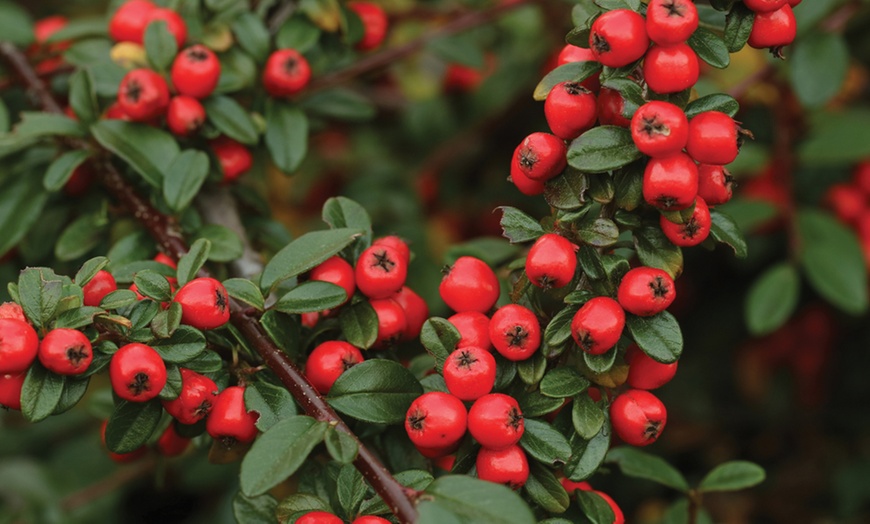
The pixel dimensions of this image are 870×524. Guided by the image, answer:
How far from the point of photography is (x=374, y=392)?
1419 mm

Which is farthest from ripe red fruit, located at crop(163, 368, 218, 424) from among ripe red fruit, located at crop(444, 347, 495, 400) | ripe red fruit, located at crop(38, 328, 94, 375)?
ripe red fruit, located at crop(444, 347, 495, 400)

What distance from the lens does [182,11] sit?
82.3 inches

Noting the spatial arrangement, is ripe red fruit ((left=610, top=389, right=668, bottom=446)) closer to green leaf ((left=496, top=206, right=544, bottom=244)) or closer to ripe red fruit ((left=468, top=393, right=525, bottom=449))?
ripe red fruit ((left=468, top=393, right=525, bottom=449))

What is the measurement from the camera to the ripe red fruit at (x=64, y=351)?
1.24m

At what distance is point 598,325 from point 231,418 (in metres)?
0.63

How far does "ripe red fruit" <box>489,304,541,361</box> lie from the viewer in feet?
4.48

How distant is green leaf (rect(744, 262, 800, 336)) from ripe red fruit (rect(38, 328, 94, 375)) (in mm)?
2001

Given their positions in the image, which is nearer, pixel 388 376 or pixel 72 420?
pixel 388 376

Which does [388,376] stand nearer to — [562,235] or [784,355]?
[562,235]

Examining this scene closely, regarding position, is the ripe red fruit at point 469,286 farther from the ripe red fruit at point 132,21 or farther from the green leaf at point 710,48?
the ripe red fruit at point 132,21

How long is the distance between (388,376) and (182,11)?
1196mm

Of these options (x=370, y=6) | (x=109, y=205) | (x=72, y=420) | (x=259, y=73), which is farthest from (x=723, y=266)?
(x=72, y=420)

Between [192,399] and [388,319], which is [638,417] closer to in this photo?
[388,319]

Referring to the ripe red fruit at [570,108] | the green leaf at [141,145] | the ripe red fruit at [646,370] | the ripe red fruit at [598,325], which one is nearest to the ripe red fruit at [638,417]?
the ripe red fruit at [646,370]
